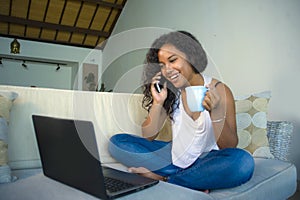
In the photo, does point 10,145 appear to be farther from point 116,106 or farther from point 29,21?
point 29,21

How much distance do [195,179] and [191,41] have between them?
70cm

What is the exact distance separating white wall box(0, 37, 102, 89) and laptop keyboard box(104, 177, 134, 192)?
195 inches

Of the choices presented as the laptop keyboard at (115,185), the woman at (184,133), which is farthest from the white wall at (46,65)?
the laptop keyboard at (115,185)

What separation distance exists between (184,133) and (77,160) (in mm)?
640

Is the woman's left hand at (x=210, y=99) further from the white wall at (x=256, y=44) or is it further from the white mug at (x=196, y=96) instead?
the white wall at (x=256, y=44)

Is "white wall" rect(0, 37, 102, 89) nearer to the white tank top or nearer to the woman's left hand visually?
the white tank top

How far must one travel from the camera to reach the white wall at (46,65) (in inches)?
217

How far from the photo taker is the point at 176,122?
135 centimetres

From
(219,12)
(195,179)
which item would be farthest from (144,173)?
(219,12)

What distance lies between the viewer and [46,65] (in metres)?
6.06

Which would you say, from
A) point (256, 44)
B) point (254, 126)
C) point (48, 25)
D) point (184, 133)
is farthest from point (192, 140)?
point (48, 25)

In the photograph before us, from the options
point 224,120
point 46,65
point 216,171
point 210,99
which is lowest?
point 46,65

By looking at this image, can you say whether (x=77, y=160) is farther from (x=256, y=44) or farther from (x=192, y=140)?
(x=256, y=44)

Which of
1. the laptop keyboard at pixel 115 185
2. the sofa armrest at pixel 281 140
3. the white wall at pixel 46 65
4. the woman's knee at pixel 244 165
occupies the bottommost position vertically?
the white wall at pixel 46 65
